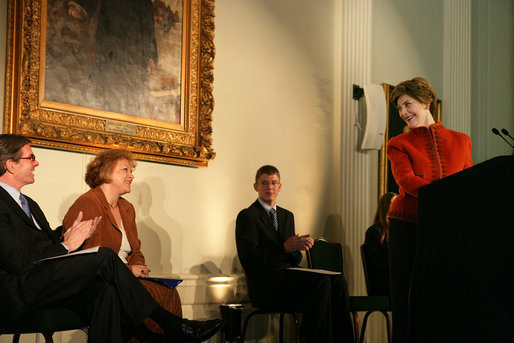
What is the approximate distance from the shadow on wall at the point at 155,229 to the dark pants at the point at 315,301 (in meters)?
0.80

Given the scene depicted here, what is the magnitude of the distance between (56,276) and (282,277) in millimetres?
1928

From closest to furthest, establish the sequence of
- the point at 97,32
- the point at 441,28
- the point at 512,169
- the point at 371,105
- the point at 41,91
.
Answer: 1. the point at 512,169
2. the point at 41,91
3. the point at 97,32
4. the point at 371,105
5. the point at 441,28

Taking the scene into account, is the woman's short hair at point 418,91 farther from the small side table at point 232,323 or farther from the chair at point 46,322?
the small side table at point 232,323

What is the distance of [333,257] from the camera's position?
5.25m

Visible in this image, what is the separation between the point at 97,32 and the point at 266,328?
2941 mm

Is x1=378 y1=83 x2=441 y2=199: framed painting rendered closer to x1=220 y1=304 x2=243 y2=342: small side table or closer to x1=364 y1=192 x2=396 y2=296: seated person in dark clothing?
x1=364 y1=192 x2=396 y2=296: seated person in dark clothing

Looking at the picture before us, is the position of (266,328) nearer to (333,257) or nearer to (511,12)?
(333,257)

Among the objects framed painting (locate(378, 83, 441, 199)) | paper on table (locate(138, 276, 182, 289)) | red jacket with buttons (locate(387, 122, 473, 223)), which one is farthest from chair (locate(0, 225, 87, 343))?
framed painting (locate(378, 83, 441, 199))

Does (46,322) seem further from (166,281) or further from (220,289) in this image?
(220,289)

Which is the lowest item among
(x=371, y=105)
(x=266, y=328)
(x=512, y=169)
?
(x=266, y=328)

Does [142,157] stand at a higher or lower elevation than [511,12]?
lower

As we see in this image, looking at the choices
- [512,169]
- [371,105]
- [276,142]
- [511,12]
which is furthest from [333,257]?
[511,12]

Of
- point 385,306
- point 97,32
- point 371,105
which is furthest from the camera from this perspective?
point 371,105

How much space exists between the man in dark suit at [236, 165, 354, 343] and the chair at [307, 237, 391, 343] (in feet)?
0.72
